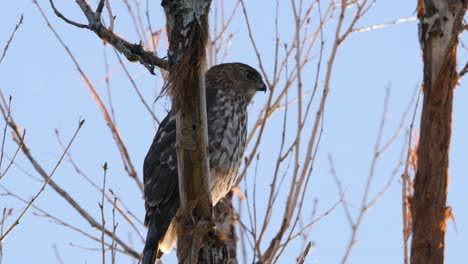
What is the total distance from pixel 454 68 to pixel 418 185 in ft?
2.02

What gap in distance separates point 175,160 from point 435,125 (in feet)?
5.81

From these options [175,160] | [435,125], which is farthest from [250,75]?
[435,125]

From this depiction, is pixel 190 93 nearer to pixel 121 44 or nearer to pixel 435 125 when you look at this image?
pixel 121 44

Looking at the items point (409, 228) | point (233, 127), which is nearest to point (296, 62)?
point (233, 127)

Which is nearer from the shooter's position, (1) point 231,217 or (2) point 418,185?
(2) point 418,185

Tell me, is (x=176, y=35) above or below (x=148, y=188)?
below

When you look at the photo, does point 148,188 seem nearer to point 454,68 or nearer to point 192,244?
point 192,244

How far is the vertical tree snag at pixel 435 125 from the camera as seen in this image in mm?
3926

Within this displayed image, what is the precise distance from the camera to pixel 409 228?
155 inches

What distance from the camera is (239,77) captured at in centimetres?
631

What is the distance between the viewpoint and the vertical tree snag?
393 centimetres

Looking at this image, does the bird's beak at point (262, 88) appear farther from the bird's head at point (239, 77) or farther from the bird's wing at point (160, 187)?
the bird's wing at point (160, 187)

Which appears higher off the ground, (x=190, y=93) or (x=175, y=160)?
(x=175, y=160)

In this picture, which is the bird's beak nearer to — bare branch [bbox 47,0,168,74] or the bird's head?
the bird's head
